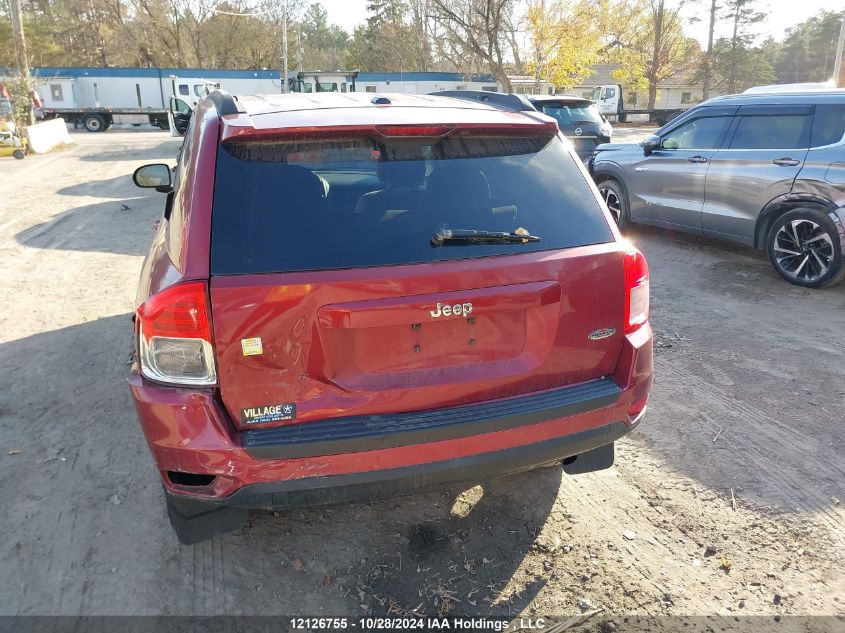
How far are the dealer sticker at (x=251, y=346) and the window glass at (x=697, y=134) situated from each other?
7.01 m

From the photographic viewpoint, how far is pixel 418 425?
7.54 ft

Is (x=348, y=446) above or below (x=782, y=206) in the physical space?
below

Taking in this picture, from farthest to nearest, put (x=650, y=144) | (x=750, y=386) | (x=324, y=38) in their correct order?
(x=324, y=38) < (x=650, y=144) < (x=750, y=386)

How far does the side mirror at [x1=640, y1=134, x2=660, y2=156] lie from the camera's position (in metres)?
8.15

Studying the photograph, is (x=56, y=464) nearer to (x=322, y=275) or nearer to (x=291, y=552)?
Answer: (x=291, y=552)

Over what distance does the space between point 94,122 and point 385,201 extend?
130 ft

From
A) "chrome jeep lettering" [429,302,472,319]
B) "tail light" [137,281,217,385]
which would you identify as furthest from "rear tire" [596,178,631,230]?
"tail light" [137,281,217,385]

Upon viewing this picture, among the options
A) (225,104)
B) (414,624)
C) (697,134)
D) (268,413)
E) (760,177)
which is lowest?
(414,624)

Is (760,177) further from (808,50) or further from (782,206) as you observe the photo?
(808,50)

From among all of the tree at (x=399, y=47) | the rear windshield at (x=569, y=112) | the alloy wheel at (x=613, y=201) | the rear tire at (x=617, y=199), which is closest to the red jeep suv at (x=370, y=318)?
the rear tire at (x=617, y=199)

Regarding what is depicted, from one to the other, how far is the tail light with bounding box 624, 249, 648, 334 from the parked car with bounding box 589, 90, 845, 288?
462cm

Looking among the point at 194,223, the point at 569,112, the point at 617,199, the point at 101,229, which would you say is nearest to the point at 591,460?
the point at 194,223

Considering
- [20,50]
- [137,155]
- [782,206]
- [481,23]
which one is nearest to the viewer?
[782,206]

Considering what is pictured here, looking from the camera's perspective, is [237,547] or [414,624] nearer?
[414,624]
